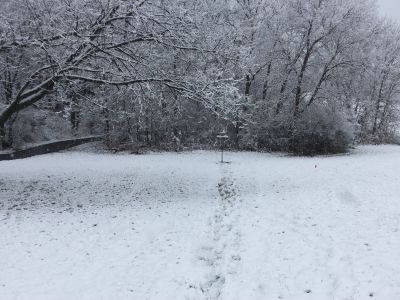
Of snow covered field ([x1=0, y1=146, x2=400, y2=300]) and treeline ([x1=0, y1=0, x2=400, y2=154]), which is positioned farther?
treeline ([x1=0, y1=0, x2=400, y2=154])

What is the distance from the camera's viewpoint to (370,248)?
22.2 feet

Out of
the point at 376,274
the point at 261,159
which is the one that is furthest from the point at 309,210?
the point at 261,159

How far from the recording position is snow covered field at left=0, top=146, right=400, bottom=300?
18.9 feet

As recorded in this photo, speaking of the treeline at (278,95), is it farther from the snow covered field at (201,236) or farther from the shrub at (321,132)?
the snow covered field at (201,236)

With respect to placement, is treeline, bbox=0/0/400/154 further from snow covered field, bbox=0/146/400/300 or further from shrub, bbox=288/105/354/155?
snow covered field, bbox=0/146/400/300

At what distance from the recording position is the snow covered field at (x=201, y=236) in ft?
18.9

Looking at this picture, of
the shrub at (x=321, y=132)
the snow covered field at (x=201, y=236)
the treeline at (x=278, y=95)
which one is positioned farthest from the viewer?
the shrub at (x=321, y=132)

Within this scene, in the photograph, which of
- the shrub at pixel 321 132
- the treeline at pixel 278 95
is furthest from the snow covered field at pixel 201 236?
the shrub at pixel 321 132

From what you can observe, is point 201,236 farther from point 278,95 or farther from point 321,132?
point 278,95

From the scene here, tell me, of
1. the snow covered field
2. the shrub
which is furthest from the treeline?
the snow covered field

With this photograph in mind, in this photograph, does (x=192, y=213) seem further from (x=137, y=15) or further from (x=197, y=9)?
(x=197, y=9)

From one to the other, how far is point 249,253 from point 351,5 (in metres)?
20.7

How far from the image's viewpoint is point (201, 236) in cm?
797

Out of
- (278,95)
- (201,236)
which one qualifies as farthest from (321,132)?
(201,236)
